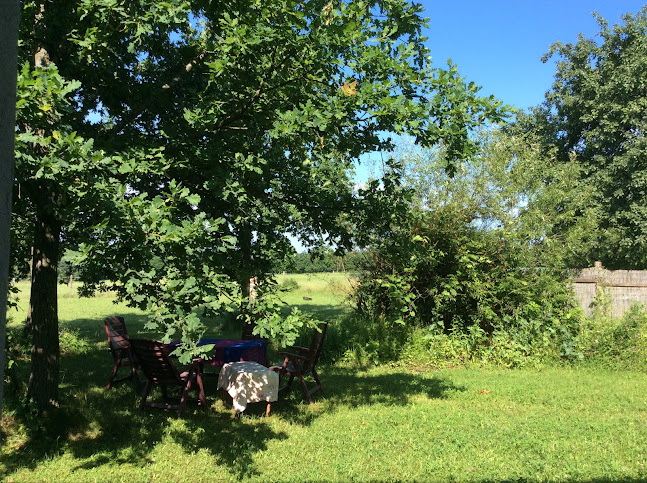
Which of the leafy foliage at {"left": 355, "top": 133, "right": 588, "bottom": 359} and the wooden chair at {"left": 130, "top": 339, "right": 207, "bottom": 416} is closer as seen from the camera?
the wooden chair at {"left": 130, "top": 339, "right": 207, "bottom": 416}

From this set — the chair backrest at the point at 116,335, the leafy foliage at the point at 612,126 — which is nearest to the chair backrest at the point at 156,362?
the chair backrest at the point at 116,335

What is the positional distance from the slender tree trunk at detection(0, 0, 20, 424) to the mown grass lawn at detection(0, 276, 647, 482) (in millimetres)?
3504

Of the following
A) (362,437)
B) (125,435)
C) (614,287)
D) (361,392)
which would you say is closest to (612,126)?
(614,287)

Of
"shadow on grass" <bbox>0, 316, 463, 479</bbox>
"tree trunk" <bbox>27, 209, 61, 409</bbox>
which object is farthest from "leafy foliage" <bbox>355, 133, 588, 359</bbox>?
"tree trunk" <bbox>27, 209, 61, 409</bbox>

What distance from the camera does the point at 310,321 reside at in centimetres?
434

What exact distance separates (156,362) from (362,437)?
2.59m

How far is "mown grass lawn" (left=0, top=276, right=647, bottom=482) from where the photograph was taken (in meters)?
4.41

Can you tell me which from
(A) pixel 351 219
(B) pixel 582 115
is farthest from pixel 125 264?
(B) pixel 582 115

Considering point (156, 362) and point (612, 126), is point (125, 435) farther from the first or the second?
point (612, 126)

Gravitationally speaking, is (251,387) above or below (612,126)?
below

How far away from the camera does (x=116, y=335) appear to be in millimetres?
8062

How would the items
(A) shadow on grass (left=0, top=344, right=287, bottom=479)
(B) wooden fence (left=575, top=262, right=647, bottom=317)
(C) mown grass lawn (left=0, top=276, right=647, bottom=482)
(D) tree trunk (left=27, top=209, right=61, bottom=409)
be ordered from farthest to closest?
(B) wooden fence (left=575, top=262, right=647, bottom=317), (D) tree trunk (left=27, top=209, right=61, bottom=409), (A) shadow on grass (left=0, top=344, right=287, bottom=479), (C) mown grass lawn (left=0, top=276, right=647, bottom=482)

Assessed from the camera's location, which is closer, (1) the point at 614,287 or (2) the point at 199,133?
(2) the point at 199,133

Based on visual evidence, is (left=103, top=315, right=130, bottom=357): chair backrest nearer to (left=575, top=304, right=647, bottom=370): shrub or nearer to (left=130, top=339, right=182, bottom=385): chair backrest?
(left=130, top=339, right=182, bottom=385): chair backrest
